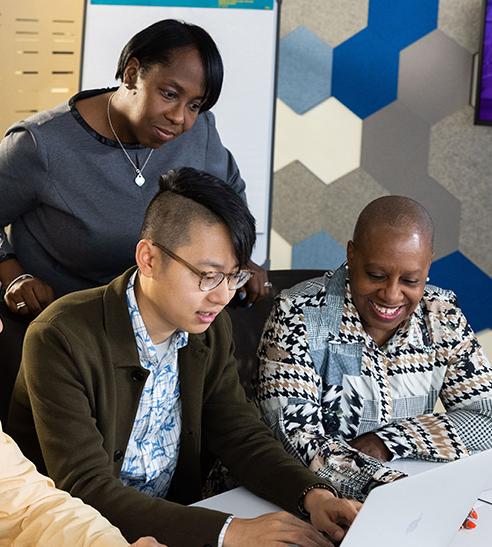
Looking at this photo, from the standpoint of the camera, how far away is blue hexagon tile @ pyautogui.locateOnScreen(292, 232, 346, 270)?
13.5ft

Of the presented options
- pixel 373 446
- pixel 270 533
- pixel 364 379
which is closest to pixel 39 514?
pixel 270 533

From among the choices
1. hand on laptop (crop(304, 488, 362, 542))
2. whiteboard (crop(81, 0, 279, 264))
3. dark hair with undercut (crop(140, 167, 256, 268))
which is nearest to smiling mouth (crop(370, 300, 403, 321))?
dark hair with undercut (crop(140, 167, 256, 268))

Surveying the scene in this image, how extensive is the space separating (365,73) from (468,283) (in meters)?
0.97

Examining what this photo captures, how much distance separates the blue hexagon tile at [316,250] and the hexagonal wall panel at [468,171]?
0.50 m

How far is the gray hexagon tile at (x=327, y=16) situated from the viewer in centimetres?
396

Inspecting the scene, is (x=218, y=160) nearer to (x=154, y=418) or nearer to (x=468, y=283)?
(x=154, y=418)

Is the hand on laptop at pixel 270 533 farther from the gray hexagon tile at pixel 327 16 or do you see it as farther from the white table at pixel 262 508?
the gray hexagon tile at pixel 327 16

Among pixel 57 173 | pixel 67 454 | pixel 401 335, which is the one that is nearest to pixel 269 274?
pixel 401 335

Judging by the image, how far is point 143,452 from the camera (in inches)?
68.5

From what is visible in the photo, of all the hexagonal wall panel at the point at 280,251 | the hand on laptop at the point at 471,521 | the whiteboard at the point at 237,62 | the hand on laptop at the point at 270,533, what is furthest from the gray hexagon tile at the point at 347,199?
the hand on laptop at the point at 270,533

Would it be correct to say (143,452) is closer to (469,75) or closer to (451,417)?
(451,417)

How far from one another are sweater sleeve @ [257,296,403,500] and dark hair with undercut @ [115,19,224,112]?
0.48 meters

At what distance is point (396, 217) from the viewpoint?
1.98m

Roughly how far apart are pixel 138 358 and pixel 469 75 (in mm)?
2734
